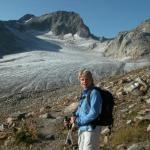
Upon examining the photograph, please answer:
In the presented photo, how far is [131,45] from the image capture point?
82938mm

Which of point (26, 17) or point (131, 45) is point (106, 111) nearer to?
point (131, 45)

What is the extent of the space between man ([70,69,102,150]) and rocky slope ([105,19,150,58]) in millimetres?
68783

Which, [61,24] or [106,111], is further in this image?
[61,24]

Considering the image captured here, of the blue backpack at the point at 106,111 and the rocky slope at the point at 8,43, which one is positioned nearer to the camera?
the blue backpack at the point at 106,111

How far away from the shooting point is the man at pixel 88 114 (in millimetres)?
9148

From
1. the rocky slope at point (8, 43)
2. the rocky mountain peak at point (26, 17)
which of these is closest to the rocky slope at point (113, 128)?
the rocky slope at point (8, 43)

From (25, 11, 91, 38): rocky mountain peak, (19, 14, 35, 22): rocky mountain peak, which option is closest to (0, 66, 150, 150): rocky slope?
(25, 11, 91, 38): rocky mountain peak

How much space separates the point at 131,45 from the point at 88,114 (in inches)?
2930

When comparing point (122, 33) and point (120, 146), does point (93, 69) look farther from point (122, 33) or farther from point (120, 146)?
point (120, 146)

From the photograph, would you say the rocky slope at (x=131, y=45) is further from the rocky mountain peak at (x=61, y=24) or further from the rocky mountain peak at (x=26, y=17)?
the rocky mountain peak at (x=26, y=17)

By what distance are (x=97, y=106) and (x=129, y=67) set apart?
5664cm

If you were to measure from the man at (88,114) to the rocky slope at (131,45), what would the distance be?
68783 mm

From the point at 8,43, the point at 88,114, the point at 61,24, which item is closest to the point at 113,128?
the point at 88,114

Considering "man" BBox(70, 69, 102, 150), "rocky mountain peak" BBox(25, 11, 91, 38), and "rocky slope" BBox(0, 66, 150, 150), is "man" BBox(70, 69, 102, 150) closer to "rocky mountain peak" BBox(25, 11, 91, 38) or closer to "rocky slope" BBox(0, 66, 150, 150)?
"rocky slope" BBox(0, 66, 150, 150)
